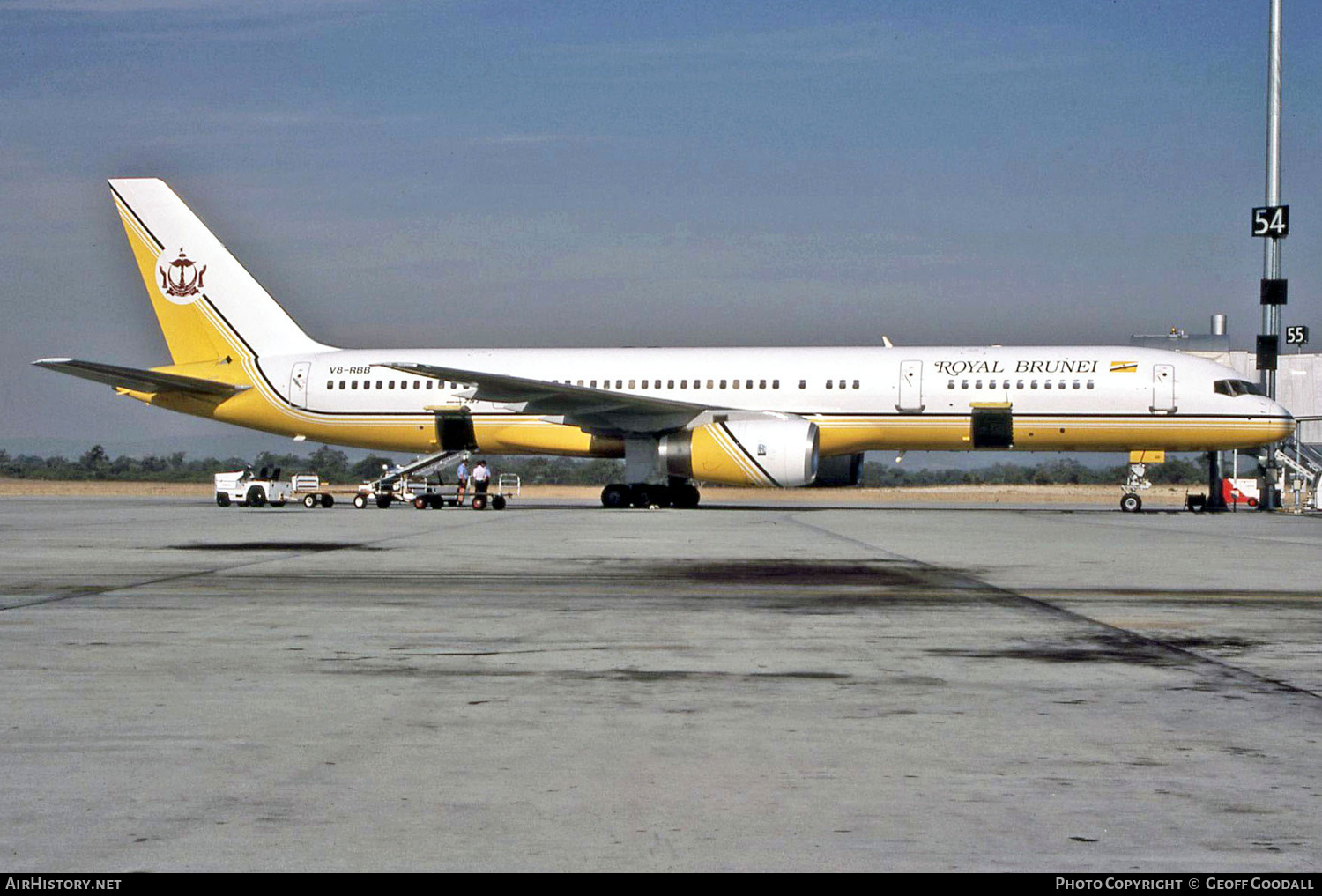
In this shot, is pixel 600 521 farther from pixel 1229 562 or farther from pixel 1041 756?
pixel 1041 756

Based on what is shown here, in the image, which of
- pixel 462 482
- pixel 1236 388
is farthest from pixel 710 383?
pixel 1236 388

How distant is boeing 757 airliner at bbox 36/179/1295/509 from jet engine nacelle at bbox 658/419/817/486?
41 mm

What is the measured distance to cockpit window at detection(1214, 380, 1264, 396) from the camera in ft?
103

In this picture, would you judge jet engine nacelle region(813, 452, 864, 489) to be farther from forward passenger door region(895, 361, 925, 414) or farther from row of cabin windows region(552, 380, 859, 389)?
forward passenger door region(895, 361, 925, 414)

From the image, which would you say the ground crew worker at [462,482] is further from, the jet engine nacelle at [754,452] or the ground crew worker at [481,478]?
the jet engine nacelle at [754,452]

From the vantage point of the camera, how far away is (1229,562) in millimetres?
17047

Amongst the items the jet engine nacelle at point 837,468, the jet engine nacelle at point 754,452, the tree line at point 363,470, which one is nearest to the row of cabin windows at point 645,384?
the jet engine nacelle at point 837,468

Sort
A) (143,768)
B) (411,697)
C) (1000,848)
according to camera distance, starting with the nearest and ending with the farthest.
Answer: (1000,848), (143,768), (411,697)

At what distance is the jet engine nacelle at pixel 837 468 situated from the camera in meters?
33.4

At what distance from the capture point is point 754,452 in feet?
97.7

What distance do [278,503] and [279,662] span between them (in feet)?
97.5

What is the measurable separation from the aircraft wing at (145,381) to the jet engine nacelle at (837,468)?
15248 millimetres

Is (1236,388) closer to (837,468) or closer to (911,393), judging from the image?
(911,393)
